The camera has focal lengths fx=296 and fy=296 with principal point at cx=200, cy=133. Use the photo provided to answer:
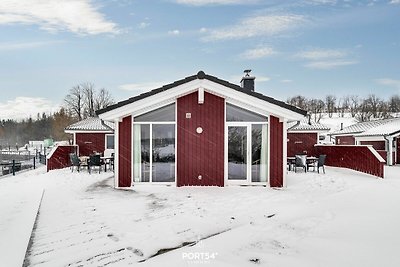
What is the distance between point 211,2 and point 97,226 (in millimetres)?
10584

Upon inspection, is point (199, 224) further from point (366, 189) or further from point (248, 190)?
point (366, 189)

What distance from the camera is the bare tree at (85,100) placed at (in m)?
52.8

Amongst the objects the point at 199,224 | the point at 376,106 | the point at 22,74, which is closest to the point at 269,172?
the point at 199,224

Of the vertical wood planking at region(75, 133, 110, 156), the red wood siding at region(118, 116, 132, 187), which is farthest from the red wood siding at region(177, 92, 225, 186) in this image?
the vertical wood planking at region(75, 133, 110, 156)

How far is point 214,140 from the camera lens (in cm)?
925

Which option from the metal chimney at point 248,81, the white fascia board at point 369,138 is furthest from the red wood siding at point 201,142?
the white fascia board at point 369,138

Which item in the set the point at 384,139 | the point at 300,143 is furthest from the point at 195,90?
the point at 384,139

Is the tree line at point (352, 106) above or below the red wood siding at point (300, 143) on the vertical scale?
above

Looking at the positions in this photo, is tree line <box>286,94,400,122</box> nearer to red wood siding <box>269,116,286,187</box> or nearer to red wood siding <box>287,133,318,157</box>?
red wood siding <box>287,133,318,157</box>

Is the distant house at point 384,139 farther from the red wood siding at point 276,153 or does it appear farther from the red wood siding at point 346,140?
the red wood siding at point 276,153

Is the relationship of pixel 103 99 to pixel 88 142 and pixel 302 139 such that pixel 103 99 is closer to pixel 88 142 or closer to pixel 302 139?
pixel 88 142

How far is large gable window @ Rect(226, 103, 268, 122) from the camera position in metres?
9.35

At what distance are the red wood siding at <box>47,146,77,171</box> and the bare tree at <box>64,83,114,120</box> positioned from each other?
37.0m

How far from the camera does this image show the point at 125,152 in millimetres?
9234
